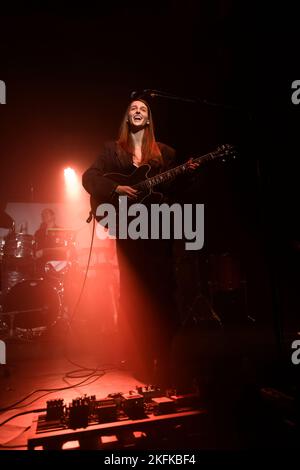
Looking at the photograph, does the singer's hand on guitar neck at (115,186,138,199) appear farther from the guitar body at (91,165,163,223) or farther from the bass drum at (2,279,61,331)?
the bass drum at (2,279,61,331)

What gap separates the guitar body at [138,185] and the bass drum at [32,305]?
323 centimetres

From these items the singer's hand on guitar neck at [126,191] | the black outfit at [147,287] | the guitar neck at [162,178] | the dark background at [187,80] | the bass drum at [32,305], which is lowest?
the bass drum at [32,305]

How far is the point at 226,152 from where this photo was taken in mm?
3010

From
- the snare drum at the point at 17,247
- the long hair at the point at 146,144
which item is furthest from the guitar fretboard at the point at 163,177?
the snare drum at the point at 17,247

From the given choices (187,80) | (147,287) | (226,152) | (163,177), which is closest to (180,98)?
(163,177)

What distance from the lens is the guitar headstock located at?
2988 millimetres

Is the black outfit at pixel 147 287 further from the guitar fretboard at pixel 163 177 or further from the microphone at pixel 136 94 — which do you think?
the microphone at pixel 136 94

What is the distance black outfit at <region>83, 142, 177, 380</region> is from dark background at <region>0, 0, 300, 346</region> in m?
0.62

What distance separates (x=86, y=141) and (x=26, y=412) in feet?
21.4

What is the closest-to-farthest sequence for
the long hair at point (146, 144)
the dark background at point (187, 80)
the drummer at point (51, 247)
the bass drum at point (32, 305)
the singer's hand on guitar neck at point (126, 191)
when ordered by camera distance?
the singer's hand on guitar neck at point (126, 191)
the long hair at point (146, 144)
the dark background at point (187, 80)
the bass drum at point (32, 305)
the drummer at point (51, 247)

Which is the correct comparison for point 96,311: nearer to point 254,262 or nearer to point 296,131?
point 254,262

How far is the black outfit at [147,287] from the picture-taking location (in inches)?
104

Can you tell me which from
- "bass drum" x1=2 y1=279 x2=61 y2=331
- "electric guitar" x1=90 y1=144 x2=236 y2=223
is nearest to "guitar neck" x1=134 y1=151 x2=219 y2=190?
"electric guitar" x1=90 y1=144 x2=236 y2=223

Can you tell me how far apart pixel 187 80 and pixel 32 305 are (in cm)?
434
